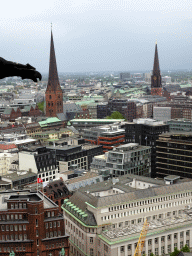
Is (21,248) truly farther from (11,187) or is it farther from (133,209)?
(11,187)

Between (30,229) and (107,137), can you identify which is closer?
(30,229)

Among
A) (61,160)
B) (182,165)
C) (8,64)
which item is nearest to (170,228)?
(182,165)

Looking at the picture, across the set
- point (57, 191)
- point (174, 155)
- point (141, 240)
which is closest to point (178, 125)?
point (174, 155)

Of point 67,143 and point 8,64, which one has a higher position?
point 8,64

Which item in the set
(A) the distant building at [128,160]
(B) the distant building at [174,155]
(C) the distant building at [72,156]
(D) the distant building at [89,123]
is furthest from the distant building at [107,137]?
(D) the distant building at [89,123]

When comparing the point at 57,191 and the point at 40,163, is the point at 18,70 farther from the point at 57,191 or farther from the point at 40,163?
the point at 40,163

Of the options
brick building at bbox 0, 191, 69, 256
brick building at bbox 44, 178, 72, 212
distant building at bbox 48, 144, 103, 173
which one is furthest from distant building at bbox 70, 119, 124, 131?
brick building at bbox 0, 191, 69, 256
